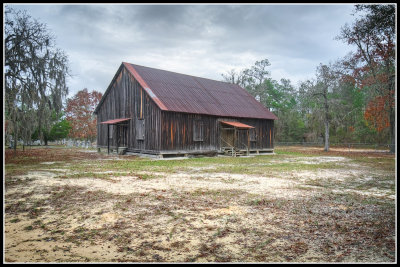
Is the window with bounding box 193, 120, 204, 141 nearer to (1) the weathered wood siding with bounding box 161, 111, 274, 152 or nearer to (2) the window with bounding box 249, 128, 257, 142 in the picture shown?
(1) the weathered wood siding with bounding box 161, 111, 274, 152

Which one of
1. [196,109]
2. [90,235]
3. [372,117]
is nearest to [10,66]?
[196,109]

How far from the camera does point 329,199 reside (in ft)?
24.5

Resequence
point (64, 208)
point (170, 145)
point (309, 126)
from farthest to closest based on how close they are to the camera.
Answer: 1. point (309, 126)
2. point (170, 145)
3. point (64, 208)

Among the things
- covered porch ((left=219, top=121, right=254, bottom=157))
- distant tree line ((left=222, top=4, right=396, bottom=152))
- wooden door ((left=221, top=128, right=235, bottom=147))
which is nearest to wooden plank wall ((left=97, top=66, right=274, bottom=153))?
covered porch ((left=219, top=121, right=254, bottom=157))

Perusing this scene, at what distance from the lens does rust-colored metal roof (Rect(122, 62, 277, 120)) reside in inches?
856

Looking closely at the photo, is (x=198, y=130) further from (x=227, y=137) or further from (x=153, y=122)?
(x=153, y=122)

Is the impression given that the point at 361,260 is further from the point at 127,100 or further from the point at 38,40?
the point at 127,100

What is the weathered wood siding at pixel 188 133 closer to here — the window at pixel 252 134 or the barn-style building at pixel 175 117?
the barn-style building at pixel 175 117

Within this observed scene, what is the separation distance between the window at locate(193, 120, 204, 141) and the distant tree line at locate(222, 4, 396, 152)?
12282 mm

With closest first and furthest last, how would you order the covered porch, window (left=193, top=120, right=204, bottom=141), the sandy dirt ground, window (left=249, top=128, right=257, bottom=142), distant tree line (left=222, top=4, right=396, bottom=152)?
the sandy dirt ground, distant tree line (left=222, top=4, right=396, bottom=152), window (left=193, top=120, right=204, bottom=141), the covered porch, window (left=249, top=128, right=257, bottom=142)

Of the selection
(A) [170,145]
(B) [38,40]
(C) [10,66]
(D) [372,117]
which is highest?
(B) [38,40]

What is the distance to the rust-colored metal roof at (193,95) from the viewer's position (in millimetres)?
21755

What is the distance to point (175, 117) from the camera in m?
21.2

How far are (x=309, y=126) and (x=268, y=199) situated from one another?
140 feet
